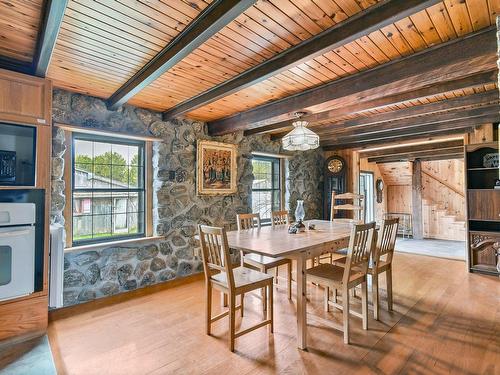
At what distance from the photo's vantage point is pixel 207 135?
4.21 m

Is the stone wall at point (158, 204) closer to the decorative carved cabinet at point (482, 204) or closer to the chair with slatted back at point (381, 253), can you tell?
the chair with slatted back at point (381, 253)

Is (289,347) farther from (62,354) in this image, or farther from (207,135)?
(207,135)

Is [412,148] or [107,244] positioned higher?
[412,148]

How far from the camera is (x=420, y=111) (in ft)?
11.6

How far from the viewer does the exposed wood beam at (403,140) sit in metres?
4.59

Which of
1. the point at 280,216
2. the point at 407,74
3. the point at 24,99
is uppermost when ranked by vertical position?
the point at 407,74

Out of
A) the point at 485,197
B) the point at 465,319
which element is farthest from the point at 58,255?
the point at 485,197

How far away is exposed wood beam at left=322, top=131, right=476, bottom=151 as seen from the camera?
4.59 metres

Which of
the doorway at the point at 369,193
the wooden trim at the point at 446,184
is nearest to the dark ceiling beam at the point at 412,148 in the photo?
the doorway at the point at 369,193

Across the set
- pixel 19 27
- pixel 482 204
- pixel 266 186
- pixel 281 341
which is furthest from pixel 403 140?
pixel 19 27

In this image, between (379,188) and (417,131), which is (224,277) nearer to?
(417,131)

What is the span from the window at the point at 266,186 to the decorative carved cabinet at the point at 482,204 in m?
3.09

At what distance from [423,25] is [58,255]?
3.40m

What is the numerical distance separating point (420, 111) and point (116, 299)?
4.38m
